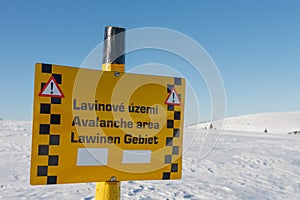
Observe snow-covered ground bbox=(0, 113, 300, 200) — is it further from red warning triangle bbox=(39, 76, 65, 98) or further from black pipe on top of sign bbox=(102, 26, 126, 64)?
red warning triangle bbox=(39, 76, 65, 98)

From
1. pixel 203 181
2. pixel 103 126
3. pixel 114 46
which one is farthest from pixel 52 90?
pixel 203 181

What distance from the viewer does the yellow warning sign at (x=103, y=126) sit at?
1.83 meters

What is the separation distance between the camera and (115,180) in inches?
78.8

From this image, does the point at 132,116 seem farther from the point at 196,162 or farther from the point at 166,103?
the point at 196,162

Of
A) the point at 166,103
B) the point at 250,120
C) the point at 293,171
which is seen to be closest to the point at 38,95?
the point at 166,103

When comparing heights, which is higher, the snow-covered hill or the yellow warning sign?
the yellow warning sign

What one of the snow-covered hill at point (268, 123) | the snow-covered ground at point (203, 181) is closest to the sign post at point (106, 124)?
the snow-covered ground at point (203, 181)

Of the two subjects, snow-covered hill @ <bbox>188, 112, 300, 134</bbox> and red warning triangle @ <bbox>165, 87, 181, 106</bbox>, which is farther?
snow-covered hill @ <bbox>188, 112, 300, 134</bbox>

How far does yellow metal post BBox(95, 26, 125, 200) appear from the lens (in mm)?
2057

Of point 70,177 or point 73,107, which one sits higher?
point 73,107

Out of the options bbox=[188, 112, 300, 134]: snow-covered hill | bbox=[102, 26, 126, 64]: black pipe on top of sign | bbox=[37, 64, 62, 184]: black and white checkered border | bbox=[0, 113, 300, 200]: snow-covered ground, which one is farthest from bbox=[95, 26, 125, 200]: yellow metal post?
bbox=[188, 112, 300, 134]: snow-covered hill

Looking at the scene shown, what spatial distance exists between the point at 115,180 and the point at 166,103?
673 mm

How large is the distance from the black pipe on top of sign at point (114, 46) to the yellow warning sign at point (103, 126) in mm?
131

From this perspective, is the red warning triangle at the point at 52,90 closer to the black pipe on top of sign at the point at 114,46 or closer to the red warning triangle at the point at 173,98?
the black pipe on top of sign at the point at 114,46
